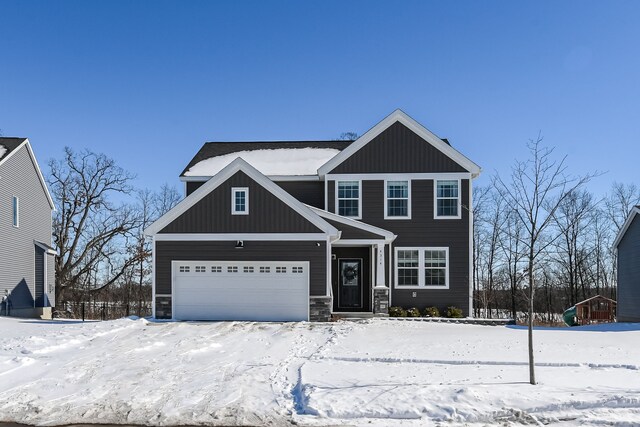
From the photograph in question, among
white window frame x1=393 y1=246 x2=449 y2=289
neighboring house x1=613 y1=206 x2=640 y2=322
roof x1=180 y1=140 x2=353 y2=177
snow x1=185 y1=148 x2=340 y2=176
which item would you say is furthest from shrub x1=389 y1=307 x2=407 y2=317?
neighboring house x1=613 y1=206 x2=640 y2=322

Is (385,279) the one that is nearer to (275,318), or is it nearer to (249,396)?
(275,318)

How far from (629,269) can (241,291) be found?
53.6ft

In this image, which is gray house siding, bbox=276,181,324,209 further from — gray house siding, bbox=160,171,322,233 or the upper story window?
gray house siding, bbox=160,171,322,233

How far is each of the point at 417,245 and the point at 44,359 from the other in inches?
557

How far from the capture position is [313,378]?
9.85 m

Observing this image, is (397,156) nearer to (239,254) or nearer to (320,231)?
(320,231)

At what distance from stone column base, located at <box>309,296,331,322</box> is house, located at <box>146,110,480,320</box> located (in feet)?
0.11

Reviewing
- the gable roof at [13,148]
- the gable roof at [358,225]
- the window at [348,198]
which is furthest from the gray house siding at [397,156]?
the gable roof at [13,148]

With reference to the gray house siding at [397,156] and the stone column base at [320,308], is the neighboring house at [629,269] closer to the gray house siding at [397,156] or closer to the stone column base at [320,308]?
the gray house siding at [397,156]

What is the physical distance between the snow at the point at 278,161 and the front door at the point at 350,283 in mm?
4008

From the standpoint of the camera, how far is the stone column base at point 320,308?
18766mm

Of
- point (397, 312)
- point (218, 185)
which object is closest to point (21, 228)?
point (218, 185)

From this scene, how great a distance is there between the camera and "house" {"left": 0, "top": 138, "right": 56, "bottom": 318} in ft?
78.7

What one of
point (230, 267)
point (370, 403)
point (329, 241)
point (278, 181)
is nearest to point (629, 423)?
point (370, 403)
